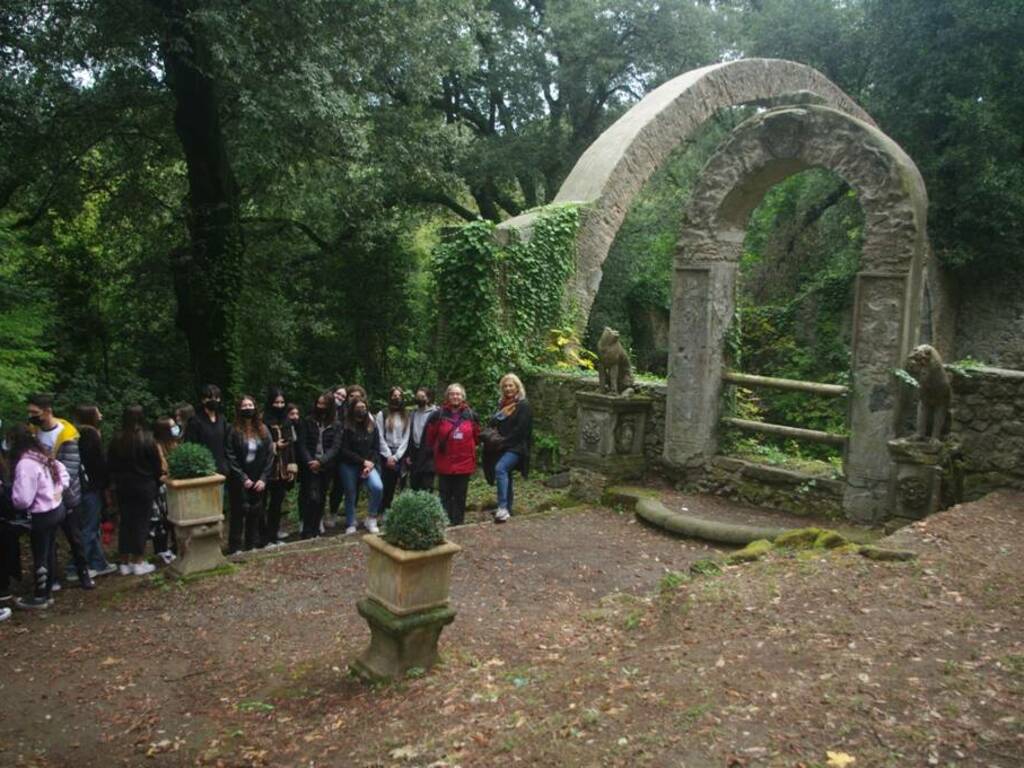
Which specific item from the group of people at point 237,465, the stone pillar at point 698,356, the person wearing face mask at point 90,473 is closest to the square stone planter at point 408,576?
the group of people at point 237,465

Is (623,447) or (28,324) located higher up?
(28,324)

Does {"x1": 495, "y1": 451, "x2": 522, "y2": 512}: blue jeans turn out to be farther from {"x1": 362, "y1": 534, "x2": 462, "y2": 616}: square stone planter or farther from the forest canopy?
{"x1": 362, "y1": 534, "x2": 462, "y2": 616}: square stone planter

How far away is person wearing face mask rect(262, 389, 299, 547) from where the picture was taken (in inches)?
328

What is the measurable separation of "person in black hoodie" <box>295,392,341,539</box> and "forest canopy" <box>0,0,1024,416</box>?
3.62 metres

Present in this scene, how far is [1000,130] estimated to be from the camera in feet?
50.1

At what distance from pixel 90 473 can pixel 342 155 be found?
664 centimetres

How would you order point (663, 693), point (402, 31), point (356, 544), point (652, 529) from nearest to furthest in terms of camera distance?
point (663, 693) < point (356, 544) < point (652, 529) < point (402, 31)

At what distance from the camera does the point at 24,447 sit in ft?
21.6

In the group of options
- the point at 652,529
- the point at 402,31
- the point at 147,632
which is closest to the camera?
the point at 147,632

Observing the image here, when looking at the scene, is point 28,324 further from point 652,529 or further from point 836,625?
point 836,625

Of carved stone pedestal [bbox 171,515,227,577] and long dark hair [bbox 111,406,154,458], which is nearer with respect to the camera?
carved stone pedestal [bbox 171,515,227,577]

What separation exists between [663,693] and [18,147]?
10943 mm

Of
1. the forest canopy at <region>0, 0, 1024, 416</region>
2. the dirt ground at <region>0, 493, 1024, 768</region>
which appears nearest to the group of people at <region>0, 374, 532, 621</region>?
the dirt ground at <region>0, 493, 1024, 768</region>

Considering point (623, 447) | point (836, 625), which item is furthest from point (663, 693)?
point (623, 447)
